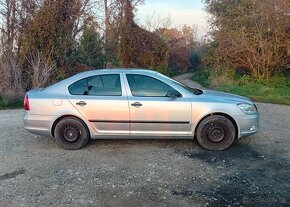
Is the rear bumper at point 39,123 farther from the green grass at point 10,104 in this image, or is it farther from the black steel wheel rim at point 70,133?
the green grass at point 10,104

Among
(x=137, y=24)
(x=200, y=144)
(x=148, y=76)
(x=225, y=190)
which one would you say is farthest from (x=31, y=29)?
(x=225, y=190)

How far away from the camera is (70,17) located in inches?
575

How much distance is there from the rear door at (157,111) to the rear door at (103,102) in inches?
6.7

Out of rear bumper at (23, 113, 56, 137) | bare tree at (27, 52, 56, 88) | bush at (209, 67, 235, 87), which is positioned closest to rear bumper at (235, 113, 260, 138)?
rear bumper at (23, 113, 56, 137)

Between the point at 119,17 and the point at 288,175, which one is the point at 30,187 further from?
the point at 119,17

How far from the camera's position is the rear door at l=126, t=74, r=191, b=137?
5.72m

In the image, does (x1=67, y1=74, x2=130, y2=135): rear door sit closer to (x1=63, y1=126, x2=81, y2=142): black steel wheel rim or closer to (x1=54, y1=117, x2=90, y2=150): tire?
(x1=54, y1=117, x2=90, y2=150): tire

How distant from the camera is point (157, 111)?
5.72 metres

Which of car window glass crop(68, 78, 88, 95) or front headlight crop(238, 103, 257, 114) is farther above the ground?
car window glass crop(68, 78, 88, 95)

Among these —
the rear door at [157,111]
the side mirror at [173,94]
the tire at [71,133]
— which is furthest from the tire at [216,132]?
the tire at [71,133]

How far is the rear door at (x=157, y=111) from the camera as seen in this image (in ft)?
18.8

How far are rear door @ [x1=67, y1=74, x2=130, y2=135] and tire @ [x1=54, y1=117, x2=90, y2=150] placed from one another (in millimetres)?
219

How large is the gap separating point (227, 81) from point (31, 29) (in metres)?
10.9

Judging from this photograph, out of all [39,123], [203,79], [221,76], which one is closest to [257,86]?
[221,76]
